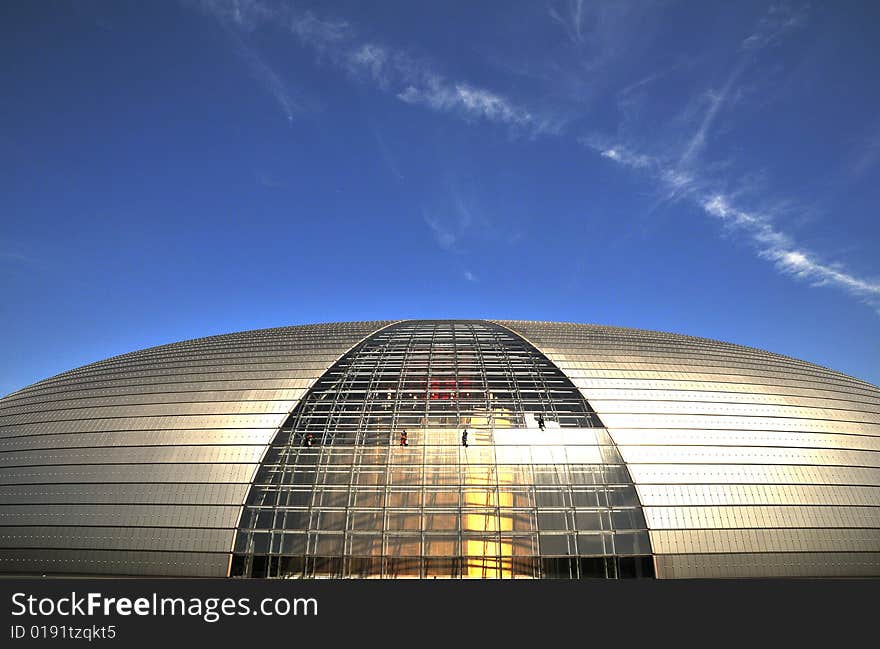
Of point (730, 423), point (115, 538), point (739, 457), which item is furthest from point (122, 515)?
point (730, 423)

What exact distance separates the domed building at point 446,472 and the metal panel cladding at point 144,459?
9cm

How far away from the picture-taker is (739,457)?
20.8 meters

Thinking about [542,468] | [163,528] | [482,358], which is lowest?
[163,528]

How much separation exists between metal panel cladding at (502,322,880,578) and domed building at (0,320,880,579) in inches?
3.6

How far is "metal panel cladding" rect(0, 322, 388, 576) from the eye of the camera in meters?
18.6

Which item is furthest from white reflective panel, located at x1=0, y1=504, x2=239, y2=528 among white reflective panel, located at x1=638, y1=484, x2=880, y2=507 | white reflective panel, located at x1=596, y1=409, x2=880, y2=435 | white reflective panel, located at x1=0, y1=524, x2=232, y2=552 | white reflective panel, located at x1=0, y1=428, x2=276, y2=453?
white reflective panel, located at x1=638, y1=484, x2=880, y2=507

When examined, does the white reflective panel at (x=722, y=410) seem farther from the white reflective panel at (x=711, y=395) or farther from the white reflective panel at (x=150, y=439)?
the white reflective panel at (x=150, y=439)

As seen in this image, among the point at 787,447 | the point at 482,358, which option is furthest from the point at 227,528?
the point at 787,447

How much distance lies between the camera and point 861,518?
1989 cm

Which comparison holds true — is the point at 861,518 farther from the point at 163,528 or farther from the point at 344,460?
the point at 163,528

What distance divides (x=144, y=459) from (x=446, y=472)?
13.2m

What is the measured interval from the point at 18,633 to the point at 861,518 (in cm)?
2883

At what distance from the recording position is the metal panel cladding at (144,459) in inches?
731

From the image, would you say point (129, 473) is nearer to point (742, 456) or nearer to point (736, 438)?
point (742, 456)
